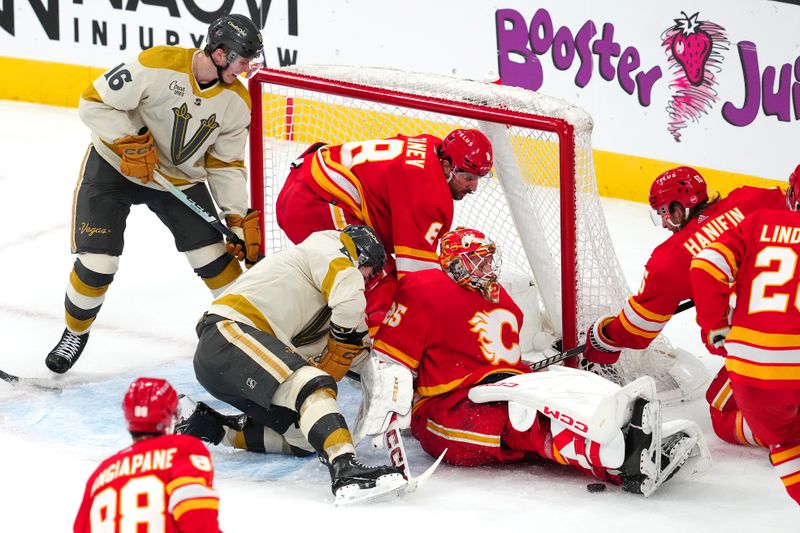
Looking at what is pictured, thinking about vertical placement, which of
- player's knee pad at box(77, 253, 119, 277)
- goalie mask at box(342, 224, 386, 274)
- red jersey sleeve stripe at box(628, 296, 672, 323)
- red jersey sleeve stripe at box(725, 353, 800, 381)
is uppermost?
goalie mask at box(342, 224, 386, 274)

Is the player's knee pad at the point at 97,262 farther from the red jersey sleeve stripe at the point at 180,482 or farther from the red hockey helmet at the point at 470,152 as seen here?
the red jersey sleeve stripe at the point at 180,482

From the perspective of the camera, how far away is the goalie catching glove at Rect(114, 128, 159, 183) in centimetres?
381

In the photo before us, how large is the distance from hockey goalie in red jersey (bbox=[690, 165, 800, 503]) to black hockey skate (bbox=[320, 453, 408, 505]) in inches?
33.4

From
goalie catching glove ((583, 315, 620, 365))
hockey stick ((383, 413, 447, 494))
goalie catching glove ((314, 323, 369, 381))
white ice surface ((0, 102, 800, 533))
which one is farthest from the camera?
goalie catching glove ((583, 315, 620, 365))

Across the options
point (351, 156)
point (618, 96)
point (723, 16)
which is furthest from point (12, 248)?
point (723, 16)

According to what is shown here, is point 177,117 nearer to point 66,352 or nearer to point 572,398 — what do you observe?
point 66,352

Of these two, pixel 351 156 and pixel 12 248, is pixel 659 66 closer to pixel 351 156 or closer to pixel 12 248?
pixel 351 156

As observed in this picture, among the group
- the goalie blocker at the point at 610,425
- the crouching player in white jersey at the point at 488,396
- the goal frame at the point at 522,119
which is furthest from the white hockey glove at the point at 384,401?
the goal frame at the point at 522,119

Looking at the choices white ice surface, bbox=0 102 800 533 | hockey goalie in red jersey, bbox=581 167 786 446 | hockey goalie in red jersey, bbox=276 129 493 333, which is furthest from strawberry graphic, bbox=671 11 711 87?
hockey goalie in red jersey, bbox=276 129 493 333

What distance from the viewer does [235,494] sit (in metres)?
3.11

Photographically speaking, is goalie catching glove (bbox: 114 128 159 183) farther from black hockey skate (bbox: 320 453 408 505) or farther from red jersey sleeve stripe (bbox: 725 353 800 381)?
red jersey sleeve stripe (bbox: 725 353 800 381)

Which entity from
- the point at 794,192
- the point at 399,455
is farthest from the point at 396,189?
the point at 794,192

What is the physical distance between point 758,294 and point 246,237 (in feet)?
6.17

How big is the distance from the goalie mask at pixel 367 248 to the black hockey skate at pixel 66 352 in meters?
1.23
